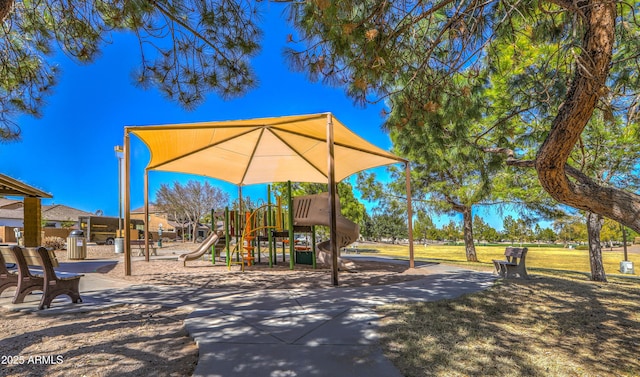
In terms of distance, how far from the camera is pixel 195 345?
3285 mm

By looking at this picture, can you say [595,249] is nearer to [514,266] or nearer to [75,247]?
[514,266]

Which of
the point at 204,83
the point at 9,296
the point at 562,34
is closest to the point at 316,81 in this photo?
the point at 204,83

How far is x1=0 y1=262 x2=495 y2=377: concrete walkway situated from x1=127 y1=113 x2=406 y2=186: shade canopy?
12.5 ft

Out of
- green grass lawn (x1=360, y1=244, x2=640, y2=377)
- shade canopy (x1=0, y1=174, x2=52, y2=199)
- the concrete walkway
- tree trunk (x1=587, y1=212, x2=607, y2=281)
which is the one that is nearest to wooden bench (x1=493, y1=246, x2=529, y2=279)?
the concrete walkway

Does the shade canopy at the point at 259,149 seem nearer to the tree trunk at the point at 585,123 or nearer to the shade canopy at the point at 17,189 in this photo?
the tree trunk at the point at 585,123

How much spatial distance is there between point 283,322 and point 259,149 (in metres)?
8.40

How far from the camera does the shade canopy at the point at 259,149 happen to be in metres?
8.20

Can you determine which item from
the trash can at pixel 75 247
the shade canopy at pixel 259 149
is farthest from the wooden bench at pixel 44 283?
the trash can at pixel 75 247

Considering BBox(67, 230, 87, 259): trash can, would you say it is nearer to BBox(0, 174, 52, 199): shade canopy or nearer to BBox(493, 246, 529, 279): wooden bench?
BBox(0, 174, 52, 199): shade canopy

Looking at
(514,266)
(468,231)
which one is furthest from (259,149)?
(468,231)

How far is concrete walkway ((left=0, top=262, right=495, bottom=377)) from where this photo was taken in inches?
107

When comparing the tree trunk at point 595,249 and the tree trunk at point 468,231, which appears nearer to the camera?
the tree trunk at point 595,249

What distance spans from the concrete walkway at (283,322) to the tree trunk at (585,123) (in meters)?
2.55

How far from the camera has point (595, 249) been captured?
997 cm
